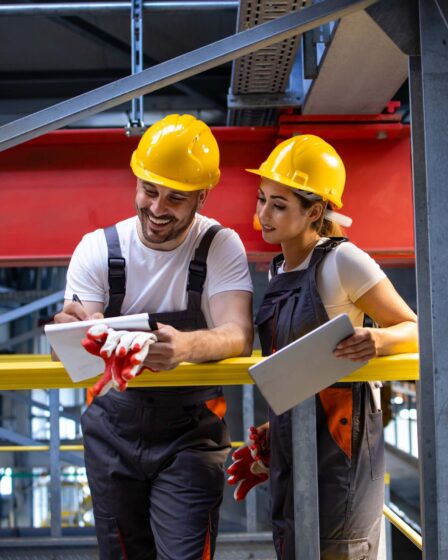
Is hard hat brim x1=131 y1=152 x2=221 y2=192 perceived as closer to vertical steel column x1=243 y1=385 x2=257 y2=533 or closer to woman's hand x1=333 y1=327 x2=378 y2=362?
woman's hand x1=333 y1=327 x2=378 y2=362

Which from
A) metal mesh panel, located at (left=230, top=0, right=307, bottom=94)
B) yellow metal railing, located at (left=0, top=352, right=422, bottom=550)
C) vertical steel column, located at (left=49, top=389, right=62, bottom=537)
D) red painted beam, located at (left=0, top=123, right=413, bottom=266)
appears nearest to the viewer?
yellow metal railing, located at (left=0, top=352, right=422, bottom=550)

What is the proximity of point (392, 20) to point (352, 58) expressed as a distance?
1.64 m

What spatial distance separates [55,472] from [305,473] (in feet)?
19.2

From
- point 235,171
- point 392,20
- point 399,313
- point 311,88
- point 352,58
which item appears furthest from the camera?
point 235,171

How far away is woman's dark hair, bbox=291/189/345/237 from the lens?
8.97ft

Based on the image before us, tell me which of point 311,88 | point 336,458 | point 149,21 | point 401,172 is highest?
point 149,21

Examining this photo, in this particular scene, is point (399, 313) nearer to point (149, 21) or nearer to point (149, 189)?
point (149, 189)

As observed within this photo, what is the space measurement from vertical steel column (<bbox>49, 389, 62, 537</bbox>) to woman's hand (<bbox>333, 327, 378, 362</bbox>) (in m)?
5.97

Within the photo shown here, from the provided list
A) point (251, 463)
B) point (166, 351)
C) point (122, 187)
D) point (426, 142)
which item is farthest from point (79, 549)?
point (426, 142)

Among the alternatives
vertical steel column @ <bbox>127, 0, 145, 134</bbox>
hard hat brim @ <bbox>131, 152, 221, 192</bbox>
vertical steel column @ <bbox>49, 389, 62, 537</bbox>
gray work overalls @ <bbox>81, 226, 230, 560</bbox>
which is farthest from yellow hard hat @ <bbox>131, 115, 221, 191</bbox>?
vertical steel column @ <bbox>49, 389, 62, 537</bbox>

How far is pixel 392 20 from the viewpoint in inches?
80.1

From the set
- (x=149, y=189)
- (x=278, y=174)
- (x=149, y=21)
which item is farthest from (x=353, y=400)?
(x=149, y=21)

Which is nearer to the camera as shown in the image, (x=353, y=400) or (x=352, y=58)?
(x=353, y=400)

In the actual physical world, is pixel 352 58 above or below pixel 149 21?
below
